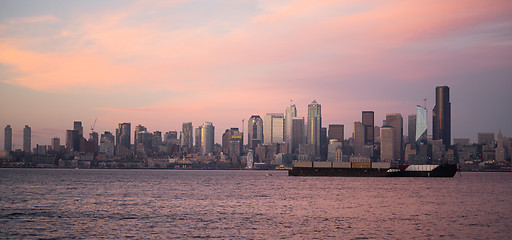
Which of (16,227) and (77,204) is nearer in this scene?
(16,227)

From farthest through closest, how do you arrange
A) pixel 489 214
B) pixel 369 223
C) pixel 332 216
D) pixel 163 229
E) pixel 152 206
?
pixel 152 206 < pixel 489 214 < pixel 332 216 < pixel 369 223 < pixel 163 229

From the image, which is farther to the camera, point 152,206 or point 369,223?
point 152,206

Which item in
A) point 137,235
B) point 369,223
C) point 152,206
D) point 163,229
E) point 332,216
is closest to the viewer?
point 137,235

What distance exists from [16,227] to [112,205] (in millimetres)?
30346

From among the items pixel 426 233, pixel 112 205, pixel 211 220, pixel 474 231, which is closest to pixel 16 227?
pixel 211 220

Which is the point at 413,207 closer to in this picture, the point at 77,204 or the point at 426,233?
the point at 426,233

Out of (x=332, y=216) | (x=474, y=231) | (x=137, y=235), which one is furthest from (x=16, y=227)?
(x=474, y=231)

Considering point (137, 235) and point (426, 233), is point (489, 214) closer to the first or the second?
point (426, 233)

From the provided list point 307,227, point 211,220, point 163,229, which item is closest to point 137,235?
point 163,229

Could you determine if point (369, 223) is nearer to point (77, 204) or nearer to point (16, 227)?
point (16, 227)

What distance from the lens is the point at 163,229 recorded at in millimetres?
64062

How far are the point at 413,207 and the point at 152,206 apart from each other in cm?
4633

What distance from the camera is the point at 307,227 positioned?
6694cm

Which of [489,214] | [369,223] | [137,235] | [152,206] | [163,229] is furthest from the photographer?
[152,206]
